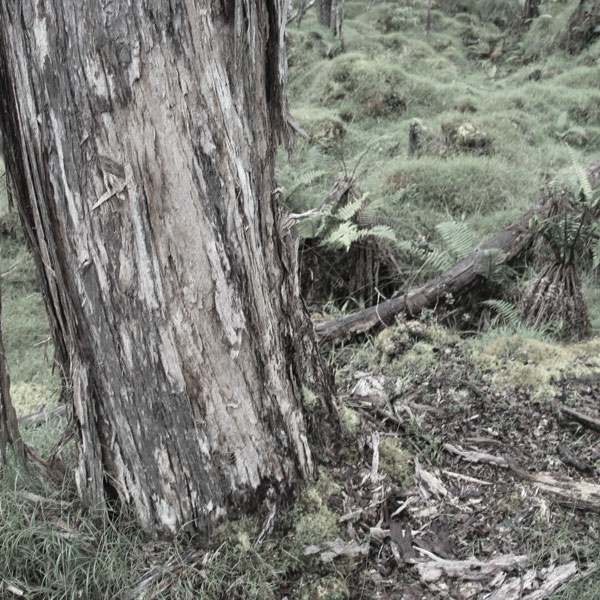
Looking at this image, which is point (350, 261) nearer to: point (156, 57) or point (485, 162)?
point (485, 162)

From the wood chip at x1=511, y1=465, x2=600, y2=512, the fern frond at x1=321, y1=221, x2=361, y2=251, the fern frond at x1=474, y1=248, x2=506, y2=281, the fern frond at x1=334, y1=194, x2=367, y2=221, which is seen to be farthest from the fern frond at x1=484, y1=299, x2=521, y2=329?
the wood chip at x1=511, y1=465, x2=600, y2=512

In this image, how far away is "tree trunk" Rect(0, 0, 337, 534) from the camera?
1.80m

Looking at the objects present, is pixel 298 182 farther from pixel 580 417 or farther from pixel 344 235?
pixel 580 417

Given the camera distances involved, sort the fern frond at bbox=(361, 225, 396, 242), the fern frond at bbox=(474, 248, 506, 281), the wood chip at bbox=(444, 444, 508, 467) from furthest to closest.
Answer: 1. the fern frond at bbox=(361, 225, 396, 242)
2. the fern frond at bbox=(474, 248, 506, 281)
3. the wood chip at bbox=(444, 444, 508, 467)

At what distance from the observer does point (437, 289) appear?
485 centimetres

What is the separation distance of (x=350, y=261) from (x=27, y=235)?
3.90 metres

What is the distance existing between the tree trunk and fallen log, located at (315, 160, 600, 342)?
2142mm

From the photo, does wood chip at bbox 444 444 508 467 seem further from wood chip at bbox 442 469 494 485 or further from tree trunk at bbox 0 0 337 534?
tree trunk at bbox 0 0 337 534

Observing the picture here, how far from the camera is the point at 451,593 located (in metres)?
2.19

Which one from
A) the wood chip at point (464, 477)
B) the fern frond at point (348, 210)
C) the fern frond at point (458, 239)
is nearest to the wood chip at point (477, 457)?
the wood chip at point (464, 477)

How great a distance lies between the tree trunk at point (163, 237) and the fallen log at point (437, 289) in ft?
7.03

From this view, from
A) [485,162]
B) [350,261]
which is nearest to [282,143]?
[350,261]

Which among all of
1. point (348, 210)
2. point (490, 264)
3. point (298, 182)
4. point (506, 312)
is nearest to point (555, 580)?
point (506, 312)

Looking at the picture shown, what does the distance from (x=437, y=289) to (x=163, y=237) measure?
132 inches
